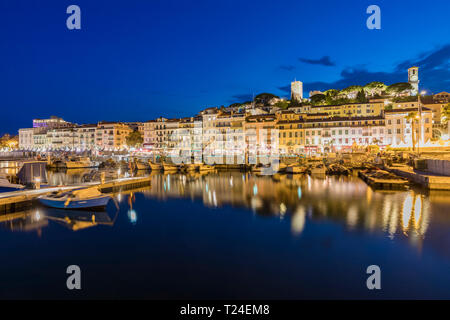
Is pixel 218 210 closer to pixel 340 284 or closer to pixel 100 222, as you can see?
pixel 100 222

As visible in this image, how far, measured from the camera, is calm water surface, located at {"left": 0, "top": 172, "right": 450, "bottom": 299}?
902 cm

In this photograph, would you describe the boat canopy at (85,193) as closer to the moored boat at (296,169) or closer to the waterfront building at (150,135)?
the moored boat at (296,169)

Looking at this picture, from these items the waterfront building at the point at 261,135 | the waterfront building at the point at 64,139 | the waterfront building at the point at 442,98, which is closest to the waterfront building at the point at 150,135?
the waterfront building at the point at 64,139

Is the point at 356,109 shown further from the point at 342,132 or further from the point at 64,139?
the point at 64,139

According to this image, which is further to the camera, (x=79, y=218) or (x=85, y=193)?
(x=85, y=193)

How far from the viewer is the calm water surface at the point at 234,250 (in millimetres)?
9023

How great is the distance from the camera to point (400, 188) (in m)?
26.6

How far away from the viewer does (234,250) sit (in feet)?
40.4

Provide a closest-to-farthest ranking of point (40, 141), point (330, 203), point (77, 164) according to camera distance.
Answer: point (330, 203), point (77, 164), point (40, 141)

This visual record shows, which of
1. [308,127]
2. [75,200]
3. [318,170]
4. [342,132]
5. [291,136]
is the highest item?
[308,127]

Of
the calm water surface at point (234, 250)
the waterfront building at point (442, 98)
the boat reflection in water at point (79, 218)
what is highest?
the waterfront building at point (442, 98)

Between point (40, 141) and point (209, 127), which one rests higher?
point (209, 127)

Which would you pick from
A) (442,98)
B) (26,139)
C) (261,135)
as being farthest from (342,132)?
(26,139)
